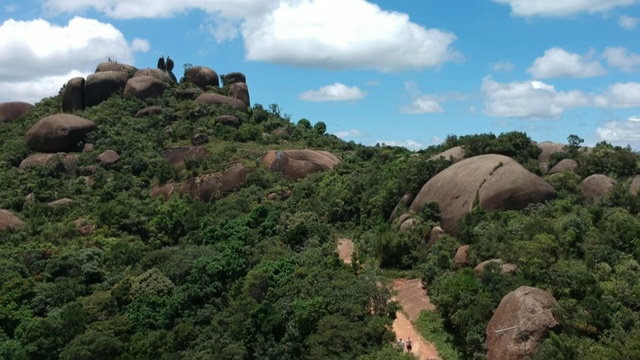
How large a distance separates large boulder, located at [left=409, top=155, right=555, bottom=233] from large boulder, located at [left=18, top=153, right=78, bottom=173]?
92.3 ft

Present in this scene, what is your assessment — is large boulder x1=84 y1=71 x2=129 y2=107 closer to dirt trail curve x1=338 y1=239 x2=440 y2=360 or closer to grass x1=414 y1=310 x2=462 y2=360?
dirt trail curve x1=338 y1=239 x2=440 y2=360

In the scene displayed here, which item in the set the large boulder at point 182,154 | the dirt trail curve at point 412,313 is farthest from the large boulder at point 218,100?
the dirt trail curve at point 412,313

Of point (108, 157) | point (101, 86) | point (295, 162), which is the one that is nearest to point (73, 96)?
point (101, 86)

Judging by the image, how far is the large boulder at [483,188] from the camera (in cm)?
3097

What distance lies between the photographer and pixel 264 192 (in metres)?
43.9

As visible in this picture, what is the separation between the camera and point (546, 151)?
121 feet

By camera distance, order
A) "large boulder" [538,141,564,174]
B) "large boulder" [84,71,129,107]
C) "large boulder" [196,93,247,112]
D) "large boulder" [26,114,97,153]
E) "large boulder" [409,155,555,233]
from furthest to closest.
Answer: "large boulder" [84,71,129,107] → "large boulder" [196,93,247,112] → "large boulder" [26,114,97,153] → "large boulder" [538,141,564,174] → "large boulder" [409,155,555,233]

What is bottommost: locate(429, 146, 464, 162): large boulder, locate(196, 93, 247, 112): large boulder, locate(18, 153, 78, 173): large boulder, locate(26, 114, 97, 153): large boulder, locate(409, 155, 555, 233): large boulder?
locate(409, 155, 555, 233): large boulder

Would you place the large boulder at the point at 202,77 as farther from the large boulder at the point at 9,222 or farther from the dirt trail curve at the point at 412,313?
the dirt trail curve at the point at 412,313

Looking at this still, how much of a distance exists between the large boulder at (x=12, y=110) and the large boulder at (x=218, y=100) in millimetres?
16188

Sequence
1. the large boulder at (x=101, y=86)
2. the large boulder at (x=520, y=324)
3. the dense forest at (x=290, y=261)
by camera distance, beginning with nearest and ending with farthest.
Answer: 1. the large boulder at (x=520, y=324)
2. the dense forest at (x=290, y=261)
3. the large boulder at (x=101, y=86)

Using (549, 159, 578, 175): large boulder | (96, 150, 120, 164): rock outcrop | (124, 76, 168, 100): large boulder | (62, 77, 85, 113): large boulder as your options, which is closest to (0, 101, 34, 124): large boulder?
(62, 77, 85, 113): large boulder

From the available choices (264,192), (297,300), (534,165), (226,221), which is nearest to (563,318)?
(297,300)

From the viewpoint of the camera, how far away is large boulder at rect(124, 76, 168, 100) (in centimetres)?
5950
